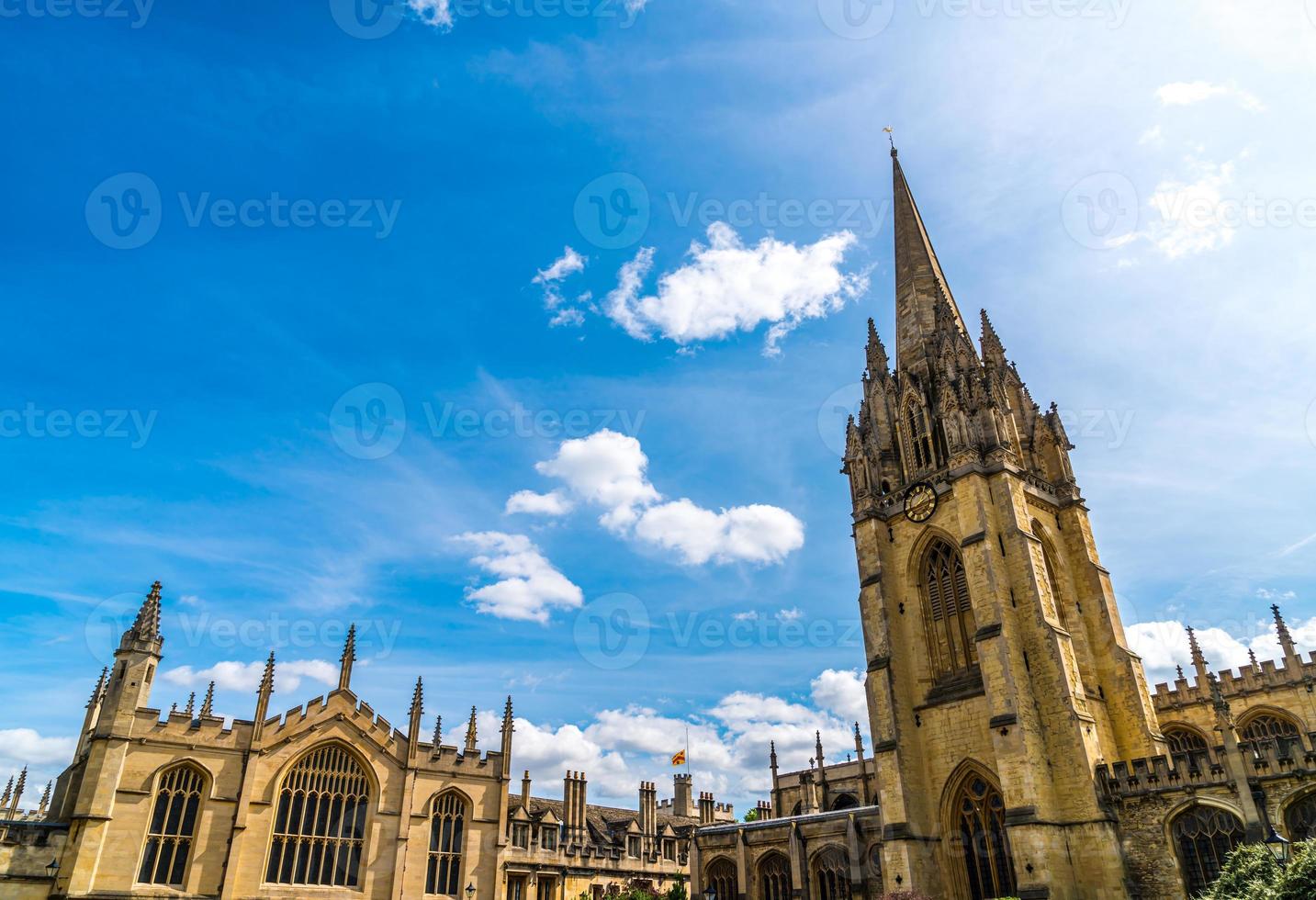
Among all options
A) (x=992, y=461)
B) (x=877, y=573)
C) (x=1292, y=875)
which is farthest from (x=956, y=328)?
(x=1292, y=875)

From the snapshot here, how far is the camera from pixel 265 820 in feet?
115

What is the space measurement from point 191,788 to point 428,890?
1171cm

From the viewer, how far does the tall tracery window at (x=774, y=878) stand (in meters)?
37.6

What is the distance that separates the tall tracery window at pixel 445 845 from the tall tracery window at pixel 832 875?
1708 cm

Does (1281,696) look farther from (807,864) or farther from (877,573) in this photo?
(807,864)

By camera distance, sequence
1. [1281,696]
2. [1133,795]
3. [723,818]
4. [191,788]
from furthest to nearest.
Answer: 1. [723,818]
2. [1281,696]
3. [191,788]
4. [1133,795]

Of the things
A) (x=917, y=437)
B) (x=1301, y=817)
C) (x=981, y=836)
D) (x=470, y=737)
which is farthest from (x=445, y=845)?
(x=1301, y=817)

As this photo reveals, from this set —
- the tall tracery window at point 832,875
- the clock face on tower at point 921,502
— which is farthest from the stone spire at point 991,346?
the tall tracery window at point 832,875

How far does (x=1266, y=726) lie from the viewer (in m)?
36.7

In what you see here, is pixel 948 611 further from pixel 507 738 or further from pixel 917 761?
pixel 507 738

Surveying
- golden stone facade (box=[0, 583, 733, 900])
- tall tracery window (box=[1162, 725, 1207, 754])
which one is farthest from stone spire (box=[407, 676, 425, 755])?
tall tracery window (box=[1162, 725, 1207, 754])

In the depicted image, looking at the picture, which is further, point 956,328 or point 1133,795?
point 956,328

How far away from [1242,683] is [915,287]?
82.3 feet

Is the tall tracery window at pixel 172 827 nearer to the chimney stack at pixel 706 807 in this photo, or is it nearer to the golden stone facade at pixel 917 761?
the golden stone facade at pixel 917 761
